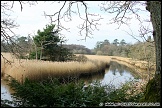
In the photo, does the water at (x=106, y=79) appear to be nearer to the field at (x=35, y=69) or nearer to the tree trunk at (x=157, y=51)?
the field at (x=35, y=69)

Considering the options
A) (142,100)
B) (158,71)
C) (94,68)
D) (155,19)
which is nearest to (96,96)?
(142,100)

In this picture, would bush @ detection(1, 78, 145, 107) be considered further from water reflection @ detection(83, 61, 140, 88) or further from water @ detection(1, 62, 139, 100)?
water reflection @ detection(83, 61, 140, 88)

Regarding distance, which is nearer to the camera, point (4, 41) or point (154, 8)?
point (154, 8)

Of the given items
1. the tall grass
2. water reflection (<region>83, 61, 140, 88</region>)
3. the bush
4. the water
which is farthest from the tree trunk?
the tall grass

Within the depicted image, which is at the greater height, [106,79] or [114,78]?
[114,78]

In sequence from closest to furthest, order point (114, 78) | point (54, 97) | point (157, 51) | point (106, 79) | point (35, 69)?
1. point (54, 97)
2. point (157, 51)
3. point (114, 78)
4. point (35, 69)
5. point (106, 79)

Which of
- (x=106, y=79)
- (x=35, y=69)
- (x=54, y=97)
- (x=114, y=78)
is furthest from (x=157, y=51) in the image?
(x=106, y=79)

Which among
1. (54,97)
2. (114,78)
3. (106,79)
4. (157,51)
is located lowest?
(106,79)

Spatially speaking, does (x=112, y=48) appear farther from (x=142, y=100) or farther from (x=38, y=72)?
(x=142, y=100)

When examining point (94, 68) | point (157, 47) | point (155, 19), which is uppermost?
point (155, 19)

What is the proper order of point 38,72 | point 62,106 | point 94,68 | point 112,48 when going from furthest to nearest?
1. point 112,48
2. point 94,68
3. point 38,72
4. point 62,106

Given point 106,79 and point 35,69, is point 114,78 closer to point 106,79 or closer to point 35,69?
point 35,69

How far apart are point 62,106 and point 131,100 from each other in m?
1.12

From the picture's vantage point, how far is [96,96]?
139 inches
